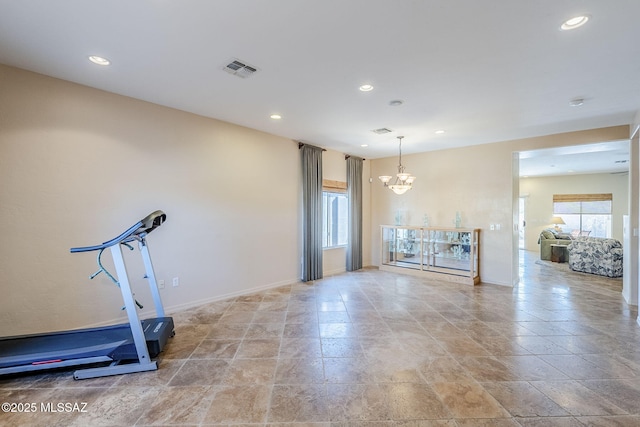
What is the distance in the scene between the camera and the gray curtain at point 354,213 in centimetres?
681

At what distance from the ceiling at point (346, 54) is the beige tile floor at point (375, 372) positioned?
2843mm

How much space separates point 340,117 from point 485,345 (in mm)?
3431

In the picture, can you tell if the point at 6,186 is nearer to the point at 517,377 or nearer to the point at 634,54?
the point at 517,377

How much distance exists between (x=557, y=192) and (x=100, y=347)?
13337 mm

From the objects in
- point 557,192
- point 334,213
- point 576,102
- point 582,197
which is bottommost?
point 334,213

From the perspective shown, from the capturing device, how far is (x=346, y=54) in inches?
102

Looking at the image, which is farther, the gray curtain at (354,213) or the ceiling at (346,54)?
the gray curtain at (354,213)

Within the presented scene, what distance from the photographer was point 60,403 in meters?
2.15

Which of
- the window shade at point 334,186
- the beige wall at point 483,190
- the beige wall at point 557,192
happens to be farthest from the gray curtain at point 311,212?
the beige wall at point 557,192

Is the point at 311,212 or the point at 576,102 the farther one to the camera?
the point at 311,212

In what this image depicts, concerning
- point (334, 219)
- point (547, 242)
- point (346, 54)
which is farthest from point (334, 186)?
point (547, 242)

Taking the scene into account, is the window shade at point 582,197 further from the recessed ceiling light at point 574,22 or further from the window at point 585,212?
the recessed ceiling light at point 574,22

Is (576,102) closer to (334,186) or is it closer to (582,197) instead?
(334,186)

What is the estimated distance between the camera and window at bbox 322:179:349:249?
6496mm
